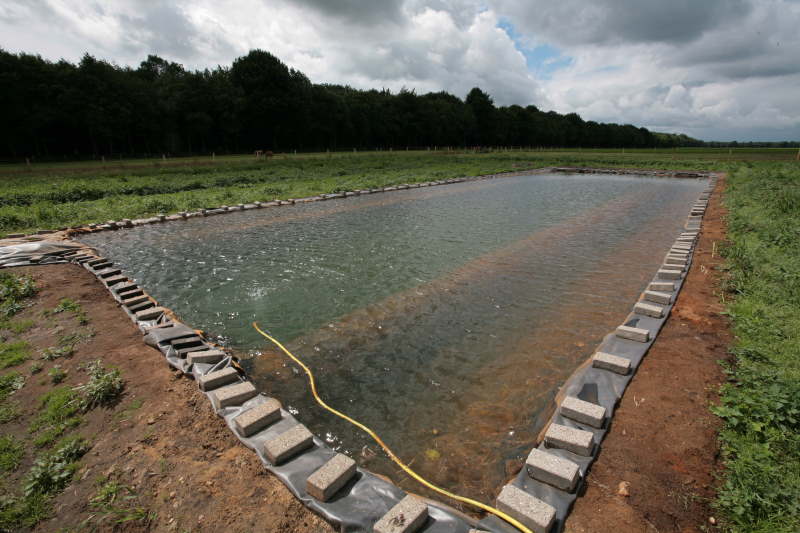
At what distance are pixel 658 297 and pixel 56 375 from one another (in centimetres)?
886

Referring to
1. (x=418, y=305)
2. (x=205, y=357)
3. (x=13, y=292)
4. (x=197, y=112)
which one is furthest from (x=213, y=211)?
(x=197, y=112)

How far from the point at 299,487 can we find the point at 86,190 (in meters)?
20.6

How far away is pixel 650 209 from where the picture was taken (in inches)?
639

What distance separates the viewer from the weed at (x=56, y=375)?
4461mm

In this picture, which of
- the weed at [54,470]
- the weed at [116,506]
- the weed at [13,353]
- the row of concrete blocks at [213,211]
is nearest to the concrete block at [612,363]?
the weed at [116,506]

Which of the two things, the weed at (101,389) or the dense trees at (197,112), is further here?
the dense trees at (197,112)

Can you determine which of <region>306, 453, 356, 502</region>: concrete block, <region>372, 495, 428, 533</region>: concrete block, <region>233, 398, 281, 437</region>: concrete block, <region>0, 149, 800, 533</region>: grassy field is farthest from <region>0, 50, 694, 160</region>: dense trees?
<region>372, 495, 428, 533</region>: concrete block

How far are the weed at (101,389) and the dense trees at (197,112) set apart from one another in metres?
39.4

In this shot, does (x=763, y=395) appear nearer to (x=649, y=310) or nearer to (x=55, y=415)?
(x=649, y=310)

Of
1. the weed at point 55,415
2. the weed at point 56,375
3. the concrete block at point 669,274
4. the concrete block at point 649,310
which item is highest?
the concrete block at point 669,274

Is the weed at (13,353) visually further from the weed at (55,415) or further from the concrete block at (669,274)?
the concrete block at (669,274)

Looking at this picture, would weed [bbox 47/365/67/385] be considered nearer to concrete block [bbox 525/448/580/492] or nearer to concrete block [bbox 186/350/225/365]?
concrete block [bbox 186/350/225/365]

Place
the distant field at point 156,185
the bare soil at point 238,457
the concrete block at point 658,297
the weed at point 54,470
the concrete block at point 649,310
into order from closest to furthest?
the bare soil at point 238,457 → the weed at point 54,470 → the concrete block at point 649,310 → the concrete block at point 658,297 → the distant field at point 156,185

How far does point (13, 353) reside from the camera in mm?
4973
